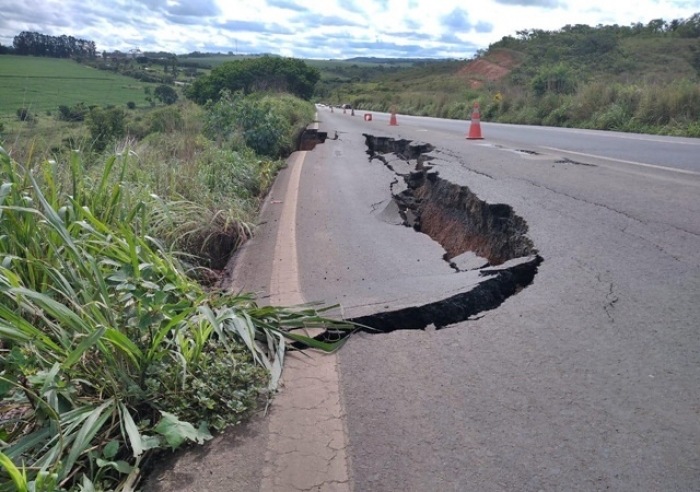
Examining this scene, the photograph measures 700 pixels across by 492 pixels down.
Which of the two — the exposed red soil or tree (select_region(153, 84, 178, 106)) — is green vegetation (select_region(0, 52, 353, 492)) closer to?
tree (select_region(153, 84, 178, 106))

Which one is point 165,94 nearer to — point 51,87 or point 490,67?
point 51,87

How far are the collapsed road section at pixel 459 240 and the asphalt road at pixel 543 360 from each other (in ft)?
0.43

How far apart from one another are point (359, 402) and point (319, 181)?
644 centimetres

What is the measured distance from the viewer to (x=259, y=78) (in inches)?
1453

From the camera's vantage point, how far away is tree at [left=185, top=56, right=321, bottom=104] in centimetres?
3045

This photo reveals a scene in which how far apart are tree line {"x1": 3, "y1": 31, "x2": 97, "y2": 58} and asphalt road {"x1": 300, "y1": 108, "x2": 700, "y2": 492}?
425 cm

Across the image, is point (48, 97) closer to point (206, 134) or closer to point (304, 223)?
point (304, 223)

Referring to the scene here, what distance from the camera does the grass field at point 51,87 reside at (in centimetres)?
459

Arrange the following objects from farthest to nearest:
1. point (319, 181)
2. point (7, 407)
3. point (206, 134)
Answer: point (206, 134)
point (319, 181)
point (7, 407)

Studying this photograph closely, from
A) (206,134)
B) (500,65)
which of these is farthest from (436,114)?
(500,65)

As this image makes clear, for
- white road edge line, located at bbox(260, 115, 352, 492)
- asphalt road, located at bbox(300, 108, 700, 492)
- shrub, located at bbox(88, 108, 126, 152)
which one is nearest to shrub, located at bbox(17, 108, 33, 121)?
shrub, located at bbox(88, 108, 126, 152)

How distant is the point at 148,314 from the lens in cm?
254

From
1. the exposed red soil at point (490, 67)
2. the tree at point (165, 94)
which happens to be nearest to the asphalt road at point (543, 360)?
the tree at point (165, 94)

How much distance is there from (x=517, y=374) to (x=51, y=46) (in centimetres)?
798
